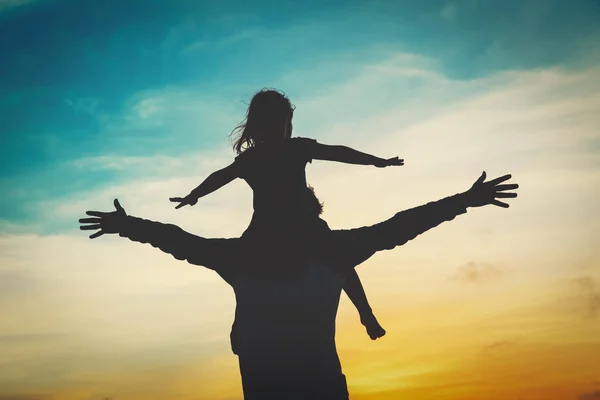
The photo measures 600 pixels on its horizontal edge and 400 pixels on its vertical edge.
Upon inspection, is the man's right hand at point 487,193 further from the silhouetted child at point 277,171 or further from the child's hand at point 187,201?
the child's hand at point 187,201

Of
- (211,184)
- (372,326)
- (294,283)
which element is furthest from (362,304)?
(211,184)

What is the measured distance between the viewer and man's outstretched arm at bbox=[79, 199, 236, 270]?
18.0ft

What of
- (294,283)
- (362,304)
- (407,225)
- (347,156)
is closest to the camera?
(294,283)

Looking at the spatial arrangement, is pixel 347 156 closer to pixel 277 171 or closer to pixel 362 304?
pixel 277 171

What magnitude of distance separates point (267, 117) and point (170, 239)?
145 cm

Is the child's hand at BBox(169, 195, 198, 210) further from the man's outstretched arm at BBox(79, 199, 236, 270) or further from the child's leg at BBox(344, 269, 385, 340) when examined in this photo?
the child's leg at BBox(344, 269, 385, 340)

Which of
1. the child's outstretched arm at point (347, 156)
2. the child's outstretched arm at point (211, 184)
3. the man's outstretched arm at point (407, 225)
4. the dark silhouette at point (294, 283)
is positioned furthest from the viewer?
the child's outstretched arm at point (211, 184)

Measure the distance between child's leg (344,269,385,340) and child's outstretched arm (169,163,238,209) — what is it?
160 cm

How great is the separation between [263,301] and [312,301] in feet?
1.39

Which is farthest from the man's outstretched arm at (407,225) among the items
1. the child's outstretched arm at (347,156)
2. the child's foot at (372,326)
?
the child's foot at (372,326)

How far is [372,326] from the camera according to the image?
20.6 ft

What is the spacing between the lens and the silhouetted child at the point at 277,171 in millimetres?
5395

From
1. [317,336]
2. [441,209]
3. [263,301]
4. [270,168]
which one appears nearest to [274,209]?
[270,168]

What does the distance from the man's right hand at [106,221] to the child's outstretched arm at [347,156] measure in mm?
1940
